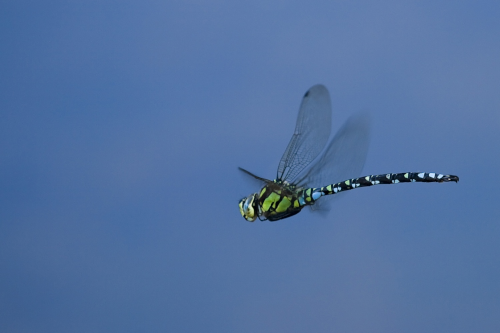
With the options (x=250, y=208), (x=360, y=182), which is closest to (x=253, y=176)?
(x=250, y=208)

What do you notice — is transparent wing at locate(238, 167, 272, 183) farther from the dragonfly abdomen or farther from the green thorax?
the dragonfly abdomen

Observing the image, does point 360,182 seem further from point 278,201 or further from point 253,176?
point 253,176

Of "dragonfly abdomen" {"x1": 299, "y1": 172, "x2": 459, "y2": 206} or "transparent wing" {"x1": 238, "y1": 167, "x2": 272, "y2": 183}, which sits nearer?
"dragonfly abdomen" {"x1": 299, "y1": 172, "x2": 459, "y2": 206}

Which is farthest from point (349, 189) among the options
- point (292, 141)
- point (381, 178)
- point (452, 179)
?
point (452, 179)

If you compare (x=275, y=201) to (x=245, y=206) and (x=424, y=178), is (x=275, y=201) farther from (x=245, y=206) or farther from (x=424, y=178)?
(x=424, y=178)

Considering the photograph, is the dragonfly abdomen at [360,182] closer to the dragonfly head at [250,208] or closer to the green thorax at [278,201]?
the green thorax at [278,201]
